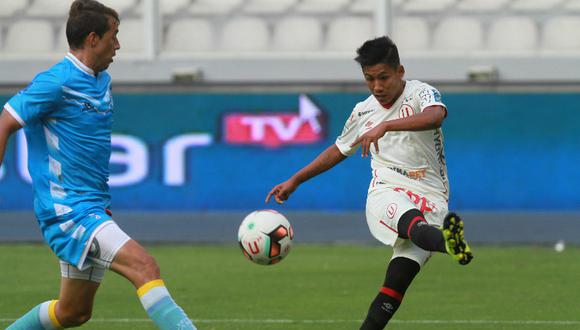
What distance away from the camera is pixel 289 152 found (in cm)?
1576

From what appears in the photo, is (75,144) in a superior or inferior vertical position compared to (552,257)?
superior

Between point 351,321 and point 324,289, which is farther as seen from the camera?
point 324,289

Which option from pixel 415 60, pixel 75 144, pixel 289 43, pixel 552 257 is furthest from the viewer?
pixel 289 43

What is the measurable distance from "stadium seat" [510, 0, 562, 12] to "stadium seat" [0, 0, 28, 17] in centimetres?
743

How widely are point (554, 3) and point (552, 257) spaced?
5.84 m

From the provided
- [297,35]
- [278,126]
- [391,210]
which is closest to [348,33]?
[297,35]

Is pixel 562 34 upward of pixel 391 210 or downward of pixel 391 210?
upward

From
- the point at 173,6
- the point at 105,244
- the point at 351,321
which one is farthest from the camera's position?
the point at 173,6

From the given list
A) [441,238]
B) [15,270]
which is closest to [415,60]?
[15,270]

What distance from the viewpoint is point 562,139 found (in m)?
15.4

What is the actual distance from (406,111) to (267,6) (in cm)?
1131

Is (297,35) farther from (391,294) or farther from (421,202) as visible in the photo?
(391,294)

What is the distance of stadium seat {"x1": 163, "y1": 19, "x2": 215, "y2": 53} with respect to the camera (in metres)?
18.0

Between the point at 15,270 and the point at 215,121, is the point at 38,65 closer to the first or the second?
the point at 215,121
